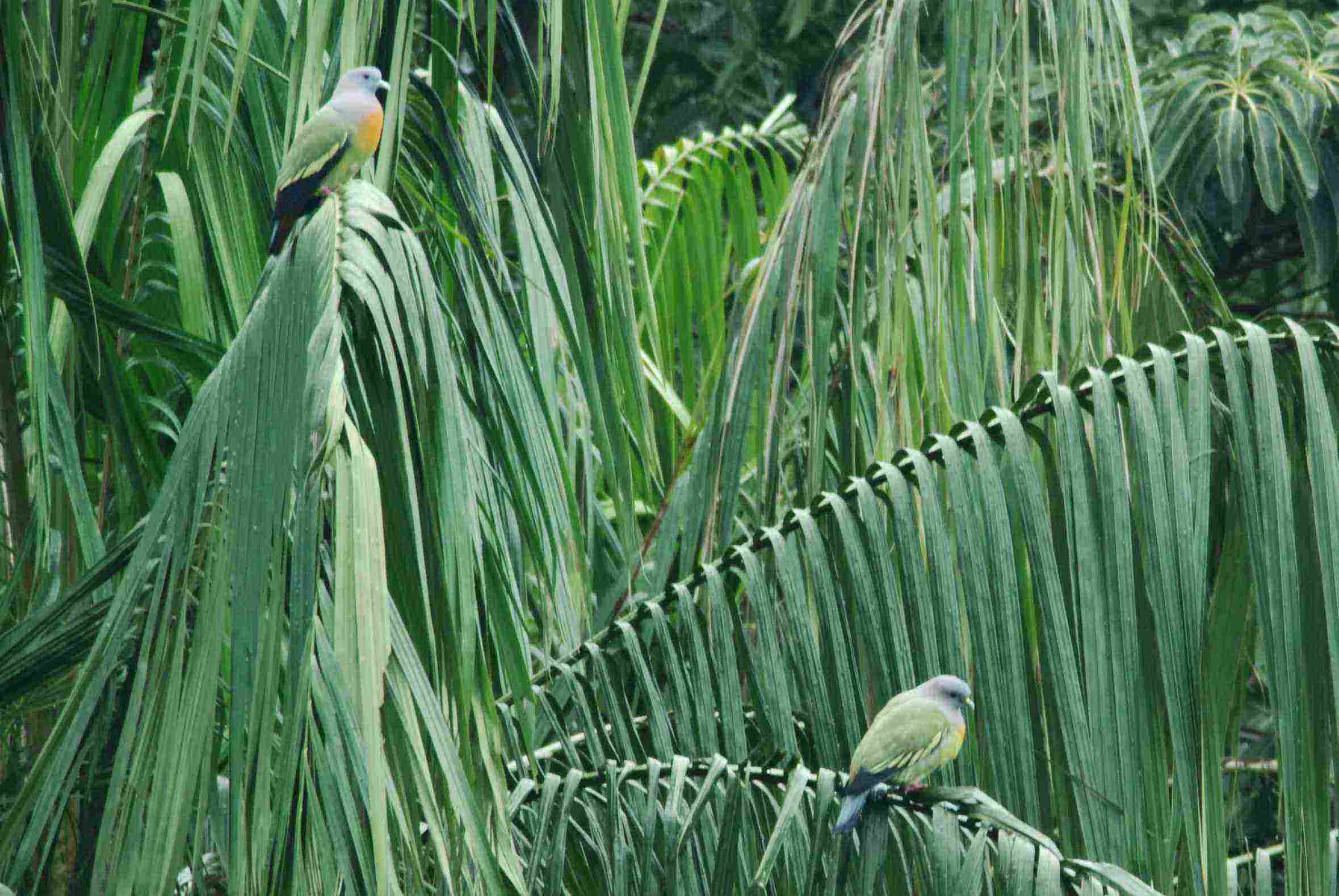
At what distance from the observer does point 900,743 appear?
56.2 inches

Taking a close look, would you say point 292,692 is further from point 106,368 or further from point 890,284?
point 890,284

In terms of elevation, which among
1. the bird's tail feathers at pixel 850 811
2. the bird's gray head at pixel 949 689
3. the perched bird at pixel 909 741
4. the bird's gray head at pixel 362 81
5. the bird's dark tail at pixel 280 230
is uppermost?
the bird's gray head at pixel 362 81

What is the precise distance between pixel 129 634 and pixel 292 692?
0.27 meters

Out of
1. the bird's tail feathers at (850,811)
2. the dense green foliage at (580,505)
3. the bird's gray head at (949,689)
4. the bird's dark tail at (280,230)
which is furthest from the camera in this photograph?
the bird's dark tail at (280,230)

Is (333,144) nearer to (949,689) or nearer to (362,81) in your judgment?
(362,81)

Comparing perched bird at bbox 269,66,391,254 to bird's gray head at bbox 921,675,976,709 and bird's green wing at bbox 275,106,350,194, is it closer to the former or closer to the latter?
bird's green wing at bbox 275,106,350,194

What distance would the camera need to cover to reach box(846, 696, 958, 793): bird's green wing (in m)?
1.39

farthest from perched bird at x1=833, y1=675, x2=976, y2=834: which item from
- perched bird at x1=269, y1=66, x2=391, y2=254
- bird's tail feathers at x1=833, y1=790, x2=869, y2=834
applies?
perched bird at x1=269, y1=66, x2=391, y2=254

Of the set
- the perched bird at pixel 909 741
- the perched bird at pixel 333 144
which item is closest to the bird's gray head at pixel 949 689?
the perched bird at pixel 909 741

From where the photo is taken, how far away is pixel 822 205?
221 centimetres

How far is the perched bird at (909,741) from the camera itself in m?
1.38

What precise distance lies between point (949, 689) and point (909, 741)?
0.09 metres

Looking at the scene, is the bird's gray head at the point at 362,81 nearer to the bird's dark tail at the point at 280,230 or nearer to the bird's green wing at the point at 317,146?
the bird's green wing at the point at 317,146

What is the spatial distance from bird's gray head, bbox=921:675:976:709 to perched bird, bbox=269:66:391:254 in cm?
74
